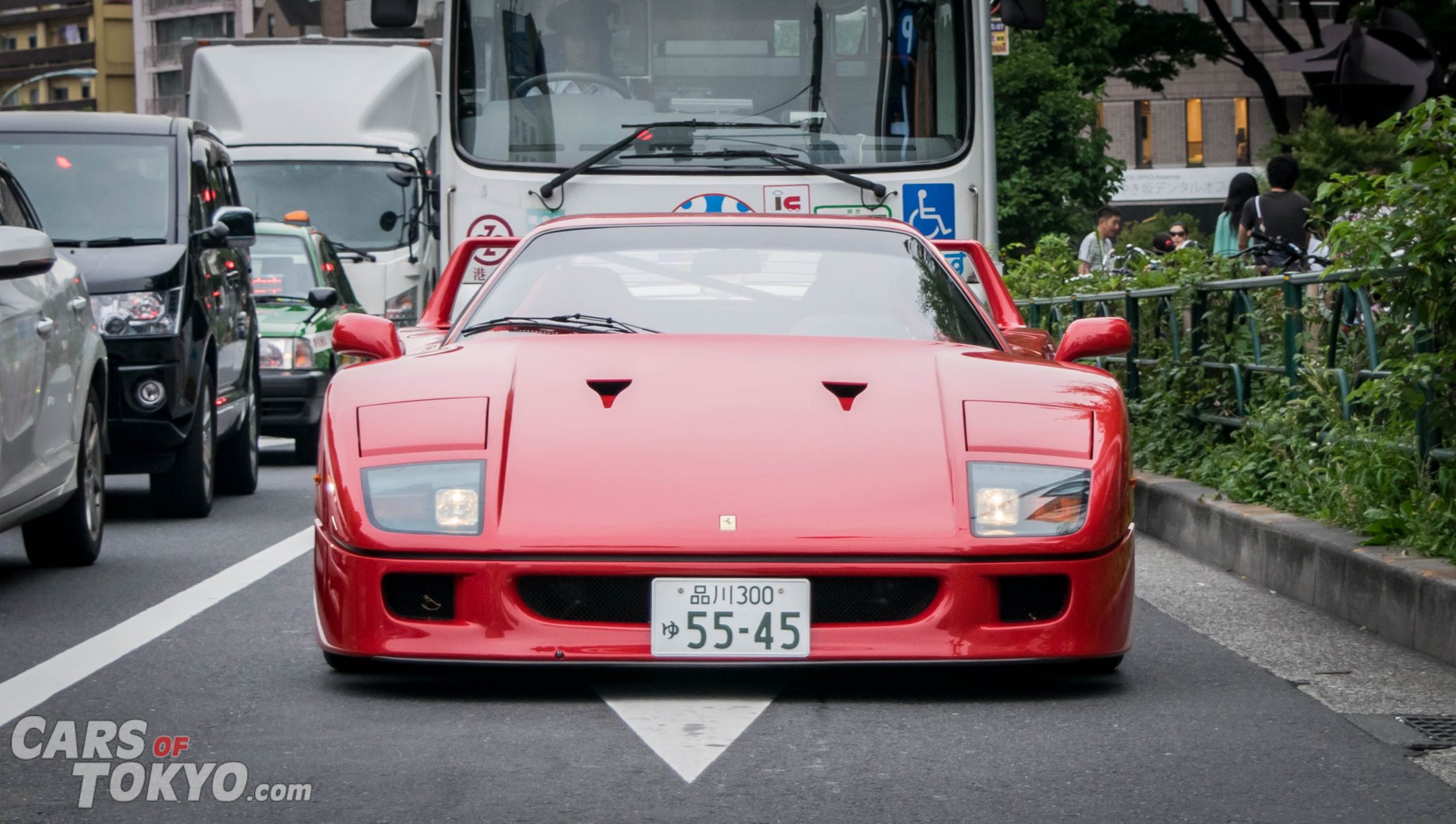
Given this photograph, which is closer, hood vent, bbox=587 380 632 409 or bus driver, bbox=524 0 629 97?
hood vent, bbox=587 380 632 409

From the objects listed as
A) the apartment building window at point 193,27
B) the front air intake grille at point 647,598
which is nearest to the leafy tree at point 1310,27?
the front air intake grille at point 647,598

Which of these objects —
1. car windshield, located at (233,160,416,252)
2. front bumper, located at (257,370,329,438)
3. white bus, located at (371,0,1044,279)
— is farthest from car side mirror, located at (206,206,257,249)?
car windshield, located at (233,160,416,252)

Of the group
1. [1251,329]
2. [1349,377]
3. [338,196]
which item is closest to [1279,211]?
[1251,329]

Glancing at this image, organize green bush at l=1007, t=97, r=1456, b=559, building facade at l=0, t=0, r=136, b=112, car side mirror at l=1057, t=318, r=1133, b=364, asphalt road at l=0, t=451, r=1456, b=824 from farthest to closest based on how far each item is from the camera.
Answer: building facade at l=0, t=0, r=136, b=112 → green bush at l=1007, t=97, r=1456, b=559 → car side mirror at l=1057, t=318, r=1133, b=364 → asphalt road at l=0, t=451, r=1456, b=824

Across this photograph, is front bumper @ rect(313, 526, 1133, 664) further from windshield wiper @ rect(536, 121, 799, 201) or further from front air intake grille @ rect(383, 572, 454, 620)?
windshield wiper @ rect(536, 121, 799, 201)

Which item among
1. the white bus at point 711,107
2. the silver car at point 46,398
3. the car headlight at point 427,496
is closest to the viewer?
the car headlight at point 427,496

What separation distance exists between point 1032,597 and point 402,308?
17779mm

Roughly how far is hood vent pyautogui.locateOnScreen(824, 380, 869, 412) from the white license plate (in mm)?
643

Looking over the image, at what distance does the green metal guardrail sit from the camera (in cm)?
759

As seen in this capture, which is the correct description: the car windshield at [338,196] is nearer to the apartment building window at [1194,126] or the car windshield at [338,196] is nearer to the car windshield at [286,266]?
the car windshield at [286,266]

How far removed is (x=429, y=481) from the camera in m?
5.05

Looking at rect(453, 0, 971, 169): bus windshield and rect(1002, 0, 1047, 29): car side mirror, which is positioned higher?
rect(1002, 0, 1047, 29): car side mirror

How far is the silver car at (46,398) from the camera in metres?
7.05

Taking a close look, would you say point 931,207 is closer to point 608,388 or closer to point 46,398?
point 46,398
